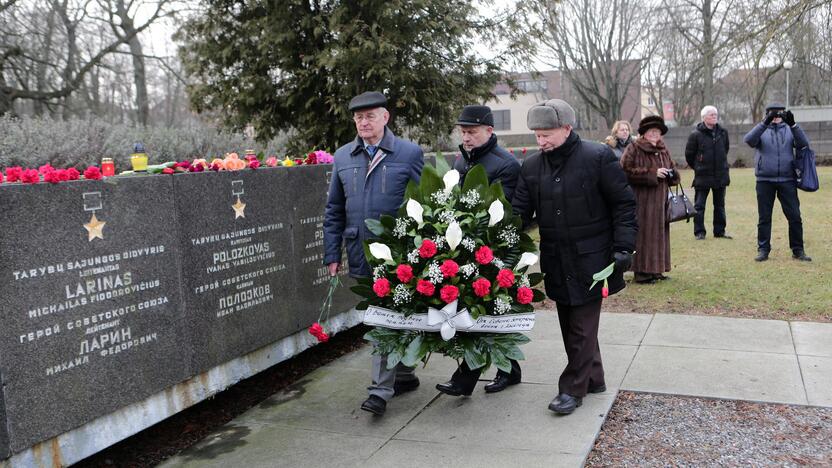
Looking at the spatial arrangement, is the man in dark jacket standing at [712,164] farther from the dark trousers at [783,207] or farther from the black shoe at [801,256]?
the black shoe at [801,256]

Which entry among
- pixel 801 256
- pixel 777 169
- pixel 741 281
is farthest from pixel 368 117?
pixel 801 256

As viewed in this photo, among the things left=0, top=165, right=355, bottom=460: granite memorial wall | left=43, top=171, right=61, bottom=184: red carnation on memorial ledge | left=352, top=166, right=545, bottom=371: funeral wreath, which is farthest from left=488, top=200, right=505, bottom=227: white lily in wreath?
left=43, top=171, right=61, bottom=184: red carnation on memorial ledge

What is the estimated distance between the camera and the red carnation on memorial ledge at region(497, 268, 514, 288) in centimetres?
431

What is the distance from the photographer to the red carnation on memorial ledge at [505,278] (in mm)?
4309

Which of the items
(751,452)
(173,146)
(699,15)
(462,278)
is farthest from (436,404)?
(699,15)

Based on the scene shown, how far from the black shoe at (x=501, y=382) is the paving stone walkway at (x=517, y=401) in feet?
0.18

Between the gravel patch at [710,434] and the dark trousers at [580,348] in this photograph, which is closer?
the gravel patch at [710,434]

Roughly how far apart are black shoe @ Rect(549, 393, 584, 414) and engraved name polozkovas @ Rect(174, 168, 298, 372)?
2.04 m

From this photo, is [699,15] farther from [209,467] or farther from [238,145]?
[209,467]

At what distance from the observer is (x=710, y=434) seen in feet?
14.1

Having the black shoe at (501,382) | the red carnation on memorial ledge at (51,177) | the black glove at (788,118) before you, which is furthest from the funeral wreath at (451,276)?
the black glove at (788,118)

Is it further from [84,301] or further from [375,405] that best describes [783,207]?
[84,301]

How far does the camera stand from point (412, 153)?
4965 mm

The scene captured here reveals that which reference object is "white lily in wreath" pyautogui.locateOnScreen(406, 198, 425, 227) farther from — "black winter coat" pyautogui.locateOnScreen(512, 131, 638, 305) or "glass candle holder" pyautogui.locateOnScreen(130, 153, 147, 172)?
"glass candle holder" pyautogui.locateOnScreen(130, 153, 147, 172)
